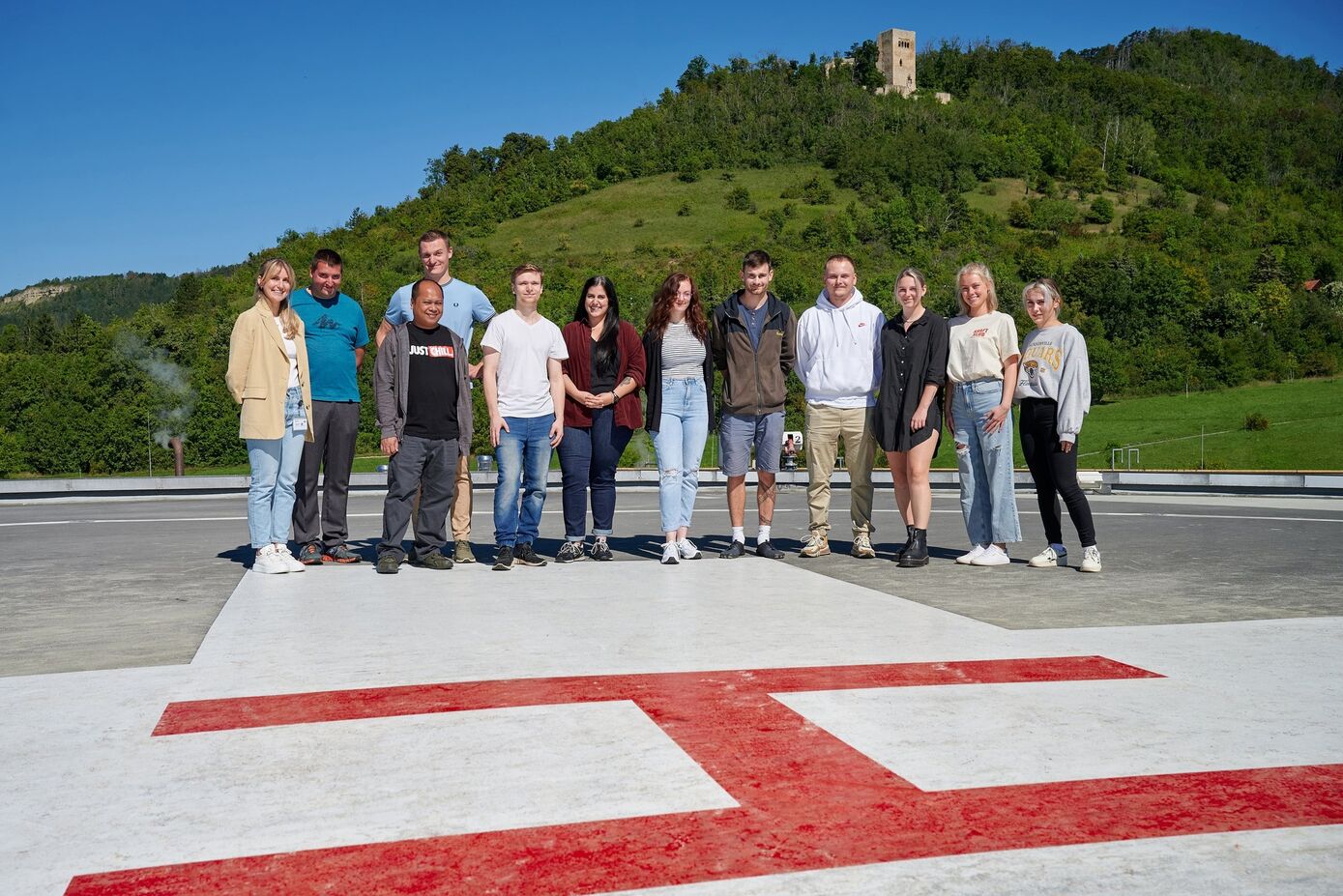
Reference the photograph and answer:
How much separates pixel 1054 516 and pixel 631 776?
214 inches

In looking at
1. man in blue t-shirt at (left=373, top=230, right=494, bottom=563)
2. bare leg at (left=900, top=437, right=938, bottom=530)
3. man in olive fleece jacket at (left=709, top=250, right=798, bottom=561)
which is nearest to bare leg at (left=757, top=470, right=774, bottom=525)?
man in olive fleece jacket at (left=709, top=250, right=798, bottom=561)

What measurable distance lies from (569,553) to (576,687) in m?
3.86

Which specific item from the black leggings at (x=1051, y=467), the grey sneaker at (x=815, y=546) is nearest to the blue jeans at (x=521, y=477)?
the grey sneaker at (x=815, y=546)

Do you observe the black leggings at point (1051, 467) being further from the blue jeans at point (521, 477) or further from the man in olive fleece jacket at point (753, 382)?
the blue jeans at point (521, 477)

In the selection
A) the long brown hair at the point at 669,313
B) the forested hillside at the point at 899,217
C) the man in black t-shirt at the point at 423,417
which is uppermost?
the forested hillside at the point at 899,217

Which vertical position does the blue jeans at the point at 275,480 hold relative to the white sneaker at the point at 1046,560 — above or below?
above

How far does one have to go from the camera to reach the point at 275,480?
22.7ft

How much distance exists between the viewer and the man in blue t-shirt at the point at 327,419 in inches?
291

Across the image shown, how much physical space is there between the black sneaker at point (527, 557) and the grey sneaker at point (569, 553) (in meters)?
0.17

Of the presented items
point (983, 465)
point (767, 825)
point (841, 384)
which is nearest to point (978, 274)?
point (841, 384)

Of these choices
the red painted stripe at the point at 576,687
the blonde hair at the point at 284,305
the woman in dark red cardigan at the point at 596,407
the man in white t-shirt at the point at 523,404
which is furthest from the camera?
the woman in dark red cardigan at the point at 596,407

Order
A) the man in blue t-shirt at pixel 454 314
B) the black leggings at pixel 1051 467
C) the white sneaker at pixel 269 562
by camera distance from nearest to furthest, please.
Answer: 1. the white sneaker at pixel 269 562
2. the black leggings at pixel 1051 467
3. the man in blue t-shirt at pixel 454 314

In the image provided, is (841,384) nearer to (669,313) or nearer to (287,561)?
(669,313)

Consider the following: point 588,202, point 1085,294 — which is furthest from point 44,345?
point 1085,294
